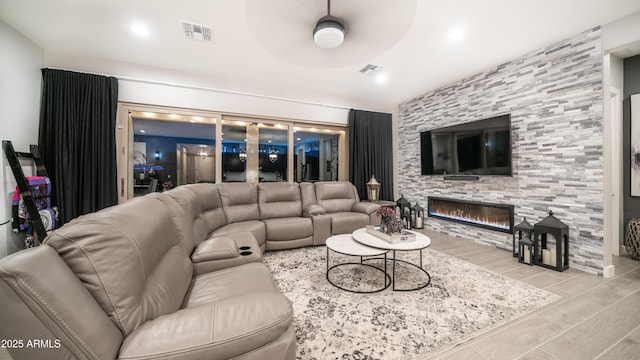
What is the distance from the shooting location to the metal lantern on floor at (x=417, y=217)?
4.53m

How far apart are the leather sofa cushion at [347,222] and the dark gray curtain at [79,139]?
3221 millimetres

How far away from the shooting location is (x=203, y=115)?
379cm

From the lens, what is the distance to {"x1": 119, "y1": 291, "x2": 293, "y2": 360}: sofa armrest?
0.76m

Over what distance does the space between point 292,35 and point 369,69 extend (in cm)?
212

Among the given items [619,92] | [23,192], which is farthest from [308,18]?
[619,92]

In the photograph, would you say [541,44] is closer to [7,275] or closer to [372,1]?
[372,1]

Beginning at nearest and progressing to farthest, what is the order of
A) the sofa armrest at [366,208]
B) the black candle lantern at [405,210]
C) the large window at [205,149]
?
1. the large window at [205,149]
2. the sofa armrest at [366,208]
3. the black candle lantern at [405,210]

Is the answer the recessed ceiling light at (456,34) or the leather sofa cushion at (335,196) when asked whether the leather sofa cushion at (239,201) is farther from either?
the recessed ceiling light at (456,34)

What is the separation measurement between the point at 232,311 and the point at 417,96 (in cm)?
495

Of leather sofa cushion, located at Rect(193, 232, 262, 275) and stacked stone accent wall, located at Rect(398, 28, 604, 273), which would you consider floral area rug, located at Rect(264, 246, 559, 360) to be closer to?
leather sofa cushion, located at Rect(193, 232, 262, 275)

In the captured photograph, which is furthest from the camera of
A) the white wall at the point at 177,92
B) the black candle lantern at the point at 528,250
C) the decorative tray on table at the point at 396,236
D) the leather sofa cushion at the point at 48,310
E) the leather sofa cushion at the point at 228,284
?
the white wall at the point at 177,92

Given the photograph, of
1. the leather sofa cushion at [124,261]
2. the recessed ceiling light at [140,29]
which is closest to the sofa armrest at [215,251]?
the leather sofa cushion at [124,261]

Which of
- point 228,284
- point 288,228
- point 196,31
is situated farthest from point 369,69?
point 228,284

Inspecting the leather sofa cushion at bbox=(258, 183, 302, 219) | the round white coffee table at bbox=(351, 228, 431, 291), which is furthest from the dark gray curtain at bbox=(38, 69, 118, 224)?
the round white coffee table at bbox=(351, 228, 431, 291)
